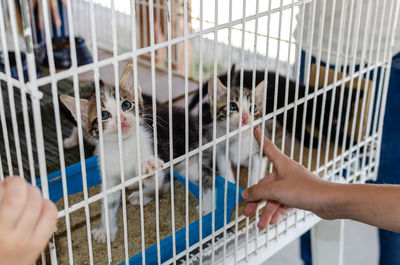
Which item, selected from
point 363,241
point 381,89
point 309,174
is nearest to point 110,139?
point 309,174

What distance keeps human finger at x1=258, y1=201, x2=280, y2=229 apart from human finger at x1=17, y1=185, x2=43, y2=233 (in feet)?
1.68

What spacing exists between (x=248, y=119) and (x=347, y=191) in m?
0.23

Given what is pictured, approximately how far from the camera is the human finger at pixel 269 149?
80cm

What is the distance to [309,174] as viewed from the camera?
742 mm

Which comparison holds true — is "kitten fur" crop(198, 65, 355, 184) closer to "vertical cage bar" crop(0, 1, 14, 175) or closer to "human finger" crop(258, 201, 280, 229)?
"human finger" crop(258, 201, 280, 229)

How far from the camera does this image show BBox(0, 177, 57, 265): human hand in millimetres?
418

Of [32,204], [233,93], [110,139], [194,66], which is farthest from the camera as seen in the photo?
[194,66]

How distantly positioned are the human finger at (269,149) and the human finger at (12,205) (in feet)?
1.50

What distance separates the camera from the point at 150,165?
2.31 ft

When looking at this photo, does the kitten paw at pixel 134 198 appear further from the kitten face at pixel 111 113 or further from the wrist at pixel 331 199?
the wrist at pixel 331 199

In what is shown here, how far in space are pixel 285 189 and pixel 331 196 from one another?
8 centimetres

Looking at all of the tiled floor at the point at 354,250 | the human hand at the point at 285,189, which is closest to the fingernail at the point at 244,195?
the human hand at the point at 285,189

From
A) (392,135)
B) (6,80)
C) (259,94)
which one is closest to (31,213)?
(6,80)

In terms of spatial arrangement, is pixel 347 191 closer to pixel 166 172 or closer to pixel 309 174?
pixel 309 174
